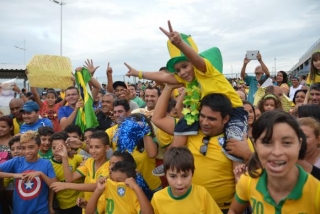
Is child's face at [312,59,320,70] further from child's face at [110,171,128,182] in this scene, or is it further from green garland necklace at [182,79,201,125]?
child's face at [110,171,128,182]

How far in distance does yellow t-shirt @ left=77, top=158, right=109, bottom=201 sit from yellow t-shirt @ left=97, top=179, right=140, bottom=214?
1.04 ft

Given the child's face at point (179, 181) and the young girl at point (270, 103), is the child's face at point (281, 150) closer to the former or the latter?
the child's face at point (179, 181)

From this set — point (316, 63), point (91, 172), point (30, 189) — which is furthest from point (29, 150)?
point (316, 63)

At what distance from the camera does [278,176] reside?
1.64 meters

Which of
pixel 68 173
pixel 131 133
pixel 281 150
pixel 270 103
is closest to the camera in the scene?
pixel 281 150

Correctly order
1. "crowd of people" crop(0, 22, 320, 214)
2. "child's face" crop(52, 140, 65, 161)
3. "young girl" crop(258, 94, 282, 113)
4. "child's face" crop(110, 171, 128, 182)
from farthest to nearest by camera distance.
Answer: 1. "young girl" crop(258, 94, 282, 113)
2. "child's face" crop(52, 140, 65, 161)
3. "child's face" crop(110, 171, 128, 182)
4. "crowd of people" crop(0, 22, 320, 214)

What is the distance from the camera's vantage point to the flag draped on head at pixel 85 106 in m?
4.95

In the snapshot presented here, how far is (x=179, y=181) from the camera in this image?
2348 millimetres

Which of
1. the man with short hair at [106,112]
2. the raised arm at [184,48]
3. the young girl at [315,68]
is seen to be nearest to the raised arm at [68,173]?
the man with short hair at [106,112]

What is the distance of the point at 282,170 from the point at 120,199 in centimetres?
170

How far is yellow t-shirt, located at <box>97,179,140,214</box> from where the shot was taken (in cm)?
285

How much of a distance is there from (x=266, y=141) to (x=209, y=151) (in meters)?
0.92

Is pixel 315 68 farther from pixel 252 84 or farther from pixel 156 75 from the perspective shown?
pixel 156 75

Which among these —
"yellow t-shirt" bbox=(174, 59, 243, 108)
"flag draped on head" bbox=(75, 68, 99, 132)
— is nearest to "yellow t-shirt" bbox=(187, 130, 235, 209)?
"yellow t-shirt" bbox=(174, 59, 243, 108)
